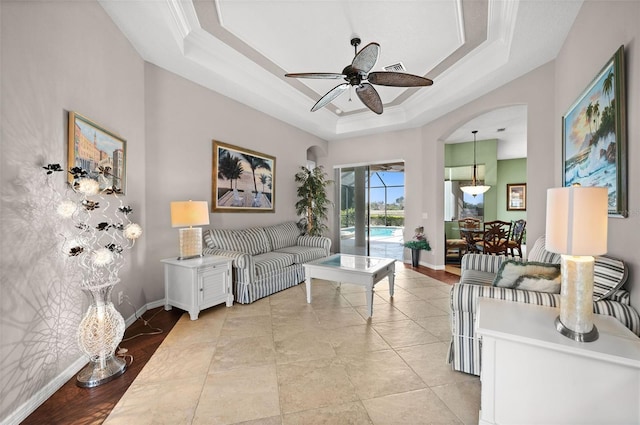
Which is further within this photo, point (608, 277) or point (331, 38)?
point (331, 38)

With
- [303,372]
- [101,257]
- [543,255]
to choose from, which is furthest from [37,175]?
[543,255]

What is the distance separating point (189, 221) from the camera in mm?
3084

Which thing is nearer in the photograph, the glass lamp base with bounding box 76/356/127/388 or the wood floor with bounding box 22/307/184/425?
the wood floor with bounding box 22/307/184/425

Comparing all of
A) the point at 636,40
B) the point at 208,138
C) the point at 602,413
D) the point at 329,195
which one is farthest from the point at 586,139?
the point at 329,195

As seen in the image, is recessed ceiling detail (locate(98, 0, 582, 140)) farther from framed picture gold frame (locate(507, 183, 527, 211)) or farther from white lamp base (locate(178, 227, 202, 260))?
framed picture gold frame (locate(507, 183, 527, 211))

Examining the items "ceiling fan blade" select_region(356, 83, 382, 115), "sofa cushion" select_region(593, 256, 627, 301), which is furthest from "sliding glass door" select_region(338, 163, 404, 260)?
"sofa cushion" select_region(593, 256, 627, 301)

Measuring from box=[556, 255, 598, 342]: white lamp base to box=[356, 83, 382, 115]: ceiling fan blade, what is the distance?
2.38 meters

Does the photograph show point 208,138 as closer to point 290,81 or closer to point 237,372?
point 290,81

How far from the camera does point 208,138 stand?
3.99 m

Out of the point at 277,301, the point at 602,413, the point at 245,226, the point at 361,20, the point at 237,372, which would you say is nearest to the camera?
the point at 602,413

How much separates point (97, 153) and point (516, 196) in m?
10.5

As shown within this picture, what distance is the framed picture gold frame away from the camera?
28.6ft

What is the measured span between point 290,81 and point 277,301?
11.0 ft

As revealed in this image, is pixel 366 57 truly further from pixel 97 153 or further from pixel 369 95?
pixel 97 153
